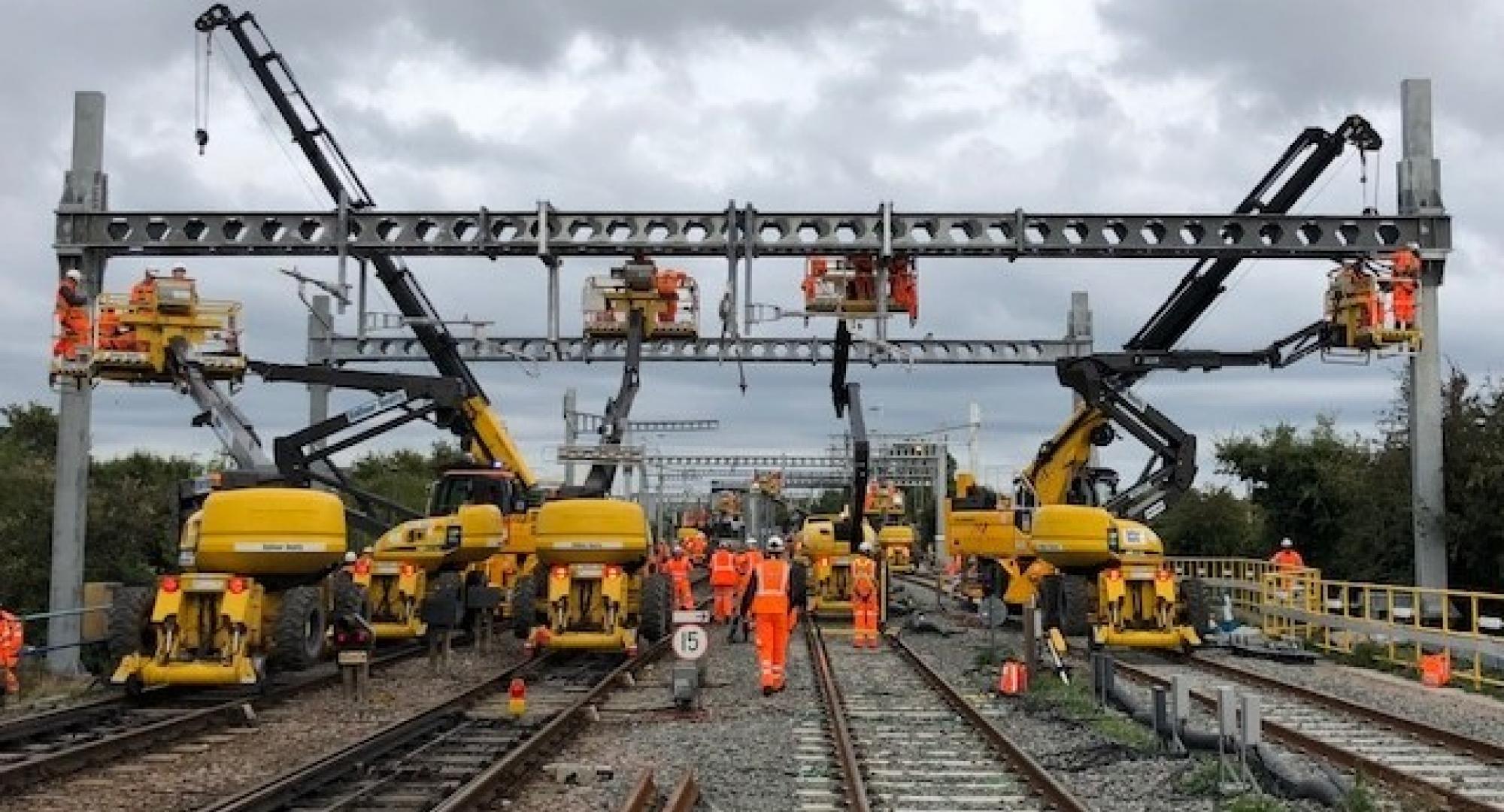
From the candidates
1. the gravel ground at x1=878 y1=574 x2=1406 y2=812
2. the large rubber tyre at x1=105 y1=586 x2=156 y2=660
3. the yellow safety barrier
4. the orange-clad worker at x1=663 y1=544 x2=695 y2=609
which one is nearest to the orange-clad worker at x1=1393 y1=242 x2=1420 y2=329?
the yellow safety barrier

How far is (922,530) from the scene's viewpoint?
106 metres

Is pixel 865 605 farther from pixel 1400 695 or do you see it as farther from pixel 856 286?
pixel 1400 695

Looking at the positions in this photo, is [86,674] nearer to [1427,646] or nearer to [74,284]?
[74,284]

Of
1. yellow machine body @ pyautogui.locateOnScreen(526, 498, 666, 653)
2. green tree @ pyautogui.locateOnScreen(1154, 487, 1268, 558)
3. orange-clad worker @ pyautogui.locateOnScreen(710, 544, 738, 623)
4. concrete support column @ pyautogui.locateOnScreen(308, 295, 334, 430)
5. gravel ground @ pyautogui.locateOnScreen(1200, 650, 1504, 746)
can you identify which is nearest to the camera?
gravel ground @ pyautogui.locateOnScreen(1200, 650, 1504, 746)

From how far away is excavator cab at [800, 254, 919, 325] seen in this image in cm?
2331

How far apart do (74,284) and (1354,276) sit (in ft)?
68.4

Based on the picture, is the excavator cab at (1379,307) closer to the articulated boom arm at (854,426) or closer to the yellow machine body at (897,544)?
the articulated boom arm at (854,426)

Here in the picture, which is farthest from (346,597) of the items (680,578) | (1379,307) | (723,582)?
(1379,307)

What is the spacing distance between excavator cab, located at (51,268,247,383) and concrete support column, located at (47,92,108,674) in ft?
2.92

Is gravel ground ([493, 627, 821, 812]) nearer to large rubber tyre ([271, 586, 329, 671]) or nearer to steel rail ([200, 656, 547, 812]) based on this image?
steel rail ([200, 656, 547, 812])

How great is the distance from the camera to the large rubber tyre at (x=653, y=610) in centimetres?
2033

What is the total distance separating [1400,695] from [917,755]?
26.9 ft

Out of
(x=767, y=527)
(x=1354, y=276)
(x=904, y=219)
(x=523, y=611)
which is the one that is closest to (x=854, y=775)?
(x=523, y=611)

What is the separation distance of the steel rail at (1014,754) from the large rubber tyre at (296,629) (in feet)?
24.3
